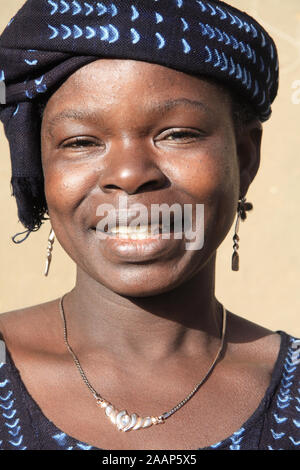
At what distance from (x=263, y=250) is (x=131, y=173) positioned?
10.1 ft

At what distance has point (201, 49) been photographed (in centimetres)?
229

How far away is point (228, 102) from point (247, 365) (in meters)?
0.83

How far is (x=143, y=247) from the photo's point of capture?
7.38 feet

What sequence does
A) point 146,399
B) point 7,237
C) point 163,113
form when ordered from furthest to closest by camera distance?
point 7,237 → point 146,399 → point 163,113

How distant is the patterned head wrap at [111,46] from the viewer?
87.7 inches

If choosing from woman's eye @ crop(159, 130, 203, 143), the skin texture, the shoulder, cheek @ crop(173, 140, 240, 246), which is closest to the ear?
the skin texture

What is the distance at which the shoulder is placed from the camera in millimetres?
2512

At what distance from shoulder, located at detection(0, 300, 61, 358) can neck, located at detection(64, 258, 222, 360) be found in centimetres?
6

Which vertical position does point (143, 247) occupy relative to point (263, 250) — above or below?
above

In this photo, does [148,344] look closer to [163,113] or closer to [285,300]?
[163,113]

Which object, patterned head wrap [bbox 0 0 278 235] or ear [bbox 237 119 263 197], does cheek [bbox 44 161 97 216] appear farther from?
ear [bbox 237 119 263 197]

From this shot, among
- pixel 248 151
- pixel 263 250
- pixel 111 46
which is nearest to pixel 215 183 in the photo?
pixel 248 151

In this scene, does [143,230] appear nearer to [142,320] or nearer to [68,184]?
[68,184]
